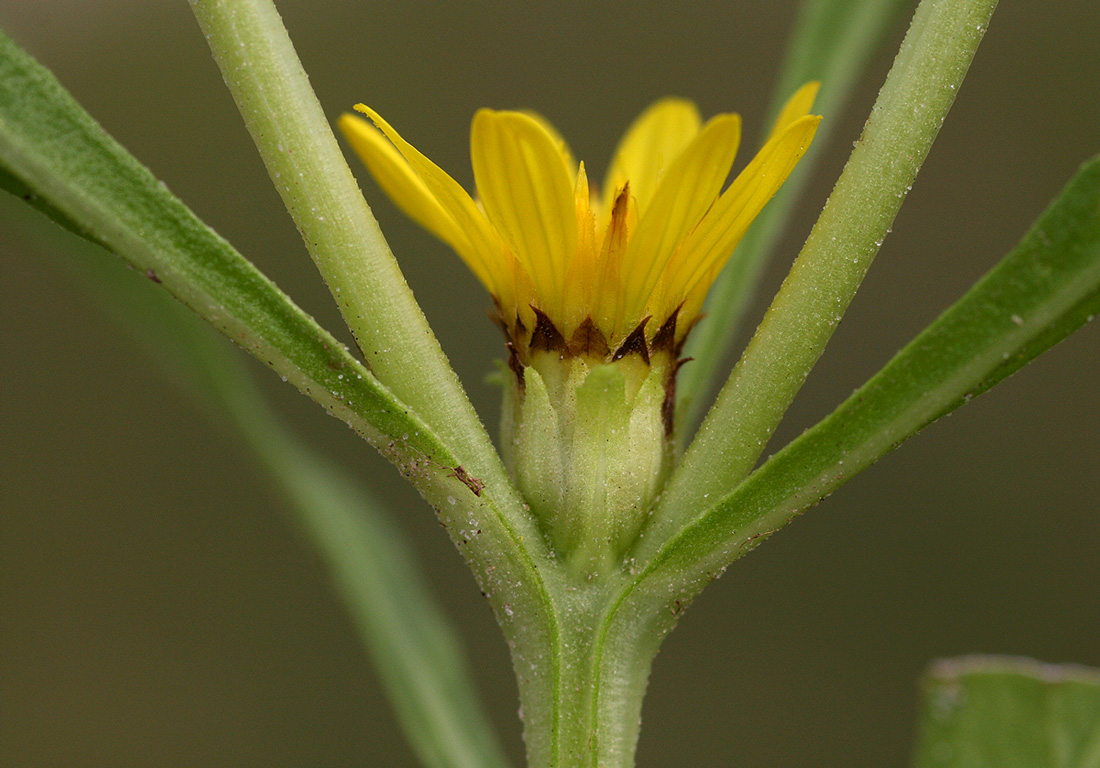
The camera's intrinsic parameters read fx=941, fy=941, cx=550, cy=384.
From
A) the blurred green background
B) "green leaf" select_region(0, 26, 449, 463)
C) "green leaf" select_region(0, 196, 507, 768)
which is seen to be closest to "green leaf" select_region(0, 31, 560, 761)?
"green leaf" select_region(0, 26, 449, 463)

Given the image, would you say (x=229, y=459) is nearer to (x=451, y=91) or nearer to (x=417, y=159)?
(x=451, y=91)

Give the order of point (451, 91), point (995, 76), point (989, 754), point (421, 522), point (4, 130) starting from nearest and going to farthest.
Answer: point (4, 130) → point (989, 754) → point (421, 522) → point (995, 76) → point (451, 91)

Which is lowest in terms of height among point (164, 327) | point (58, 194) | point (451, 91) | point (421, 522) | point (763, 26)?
point (58, 194)

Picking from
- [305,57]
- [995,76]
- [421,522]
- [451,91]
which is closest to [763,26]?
[995,76]

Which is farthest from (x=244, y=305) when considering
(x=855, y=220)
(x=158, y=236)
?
(x=855, y=220)

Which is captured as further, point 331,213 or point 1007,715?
point 1007,715

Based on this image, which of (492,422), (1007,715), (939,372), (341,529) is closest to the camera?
(939,372)

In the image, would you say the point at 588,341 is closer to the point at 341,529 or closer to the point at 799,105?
the point at 799,105
